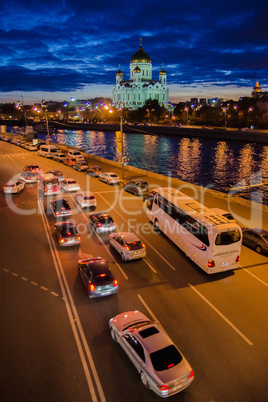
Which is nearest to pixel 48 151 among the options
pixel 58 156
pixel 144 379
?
pixel 58 156

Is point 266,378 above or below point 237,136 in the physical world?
below

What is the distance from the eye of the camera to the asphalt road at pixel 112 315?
915cm

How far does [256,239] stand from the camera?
1831 centimetres

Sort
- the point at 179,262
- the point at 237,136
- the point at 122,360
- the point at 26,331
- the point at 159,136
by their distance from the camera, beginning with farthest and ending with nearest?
the point at 159,136, the point at 237,136, the point at 179,262, the point at 26,331, the point at 122,360

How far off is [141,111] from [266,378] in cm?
16831

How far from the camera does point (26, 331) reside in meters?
11.4

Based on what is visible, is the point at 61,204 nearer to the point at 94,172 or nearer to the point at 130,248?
the point at 130,248

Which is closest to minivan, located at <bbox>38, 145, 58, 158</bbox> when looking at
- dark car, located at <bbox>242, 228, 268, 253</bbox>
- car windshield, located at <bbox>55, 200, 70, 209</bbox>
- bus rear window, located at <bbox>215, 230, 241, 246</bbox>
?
car windshield, located at <bbox>55, 200, 70, 209</bbox>

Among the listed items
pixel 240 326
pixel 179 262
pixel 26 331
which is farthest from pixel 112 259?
pixel 240 326

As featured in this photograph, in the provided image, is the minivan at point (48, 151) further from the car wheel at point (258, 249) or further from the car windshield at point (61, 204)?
the car wheel at point (258, 249)

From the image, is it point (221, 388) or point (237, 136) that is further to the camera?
point (237, 136)

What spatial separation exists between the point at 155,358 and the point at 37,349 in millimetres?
4428

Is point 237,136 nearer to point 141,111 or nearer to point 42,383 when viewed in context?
point 141,111

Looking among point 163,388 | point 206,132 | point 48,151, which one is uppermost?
point 206,132
